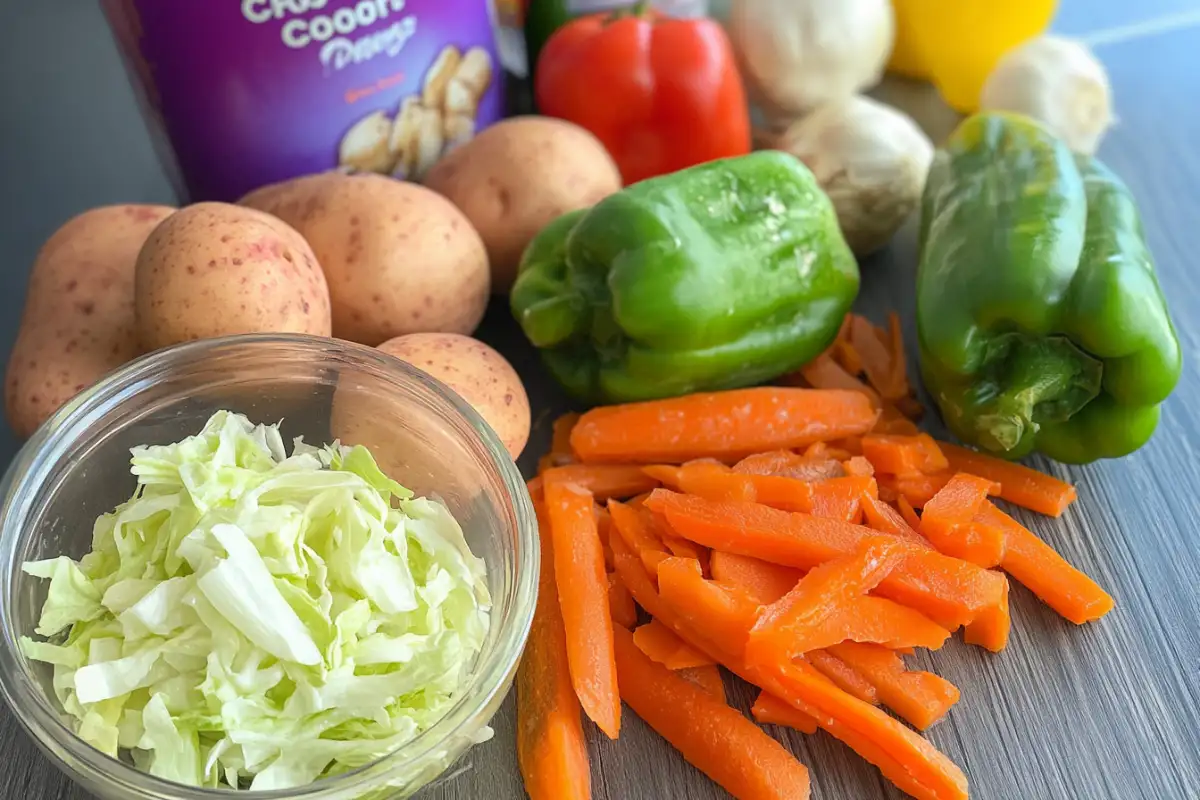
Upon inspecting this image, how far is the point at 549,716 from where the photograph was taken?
0.91 m

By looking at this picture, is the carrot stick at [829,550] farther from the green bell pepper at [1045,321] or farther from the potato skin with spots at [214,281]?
the potato skin with spots at [214,281]

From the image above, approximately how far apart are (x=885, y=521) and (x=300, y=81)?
0.84 metres

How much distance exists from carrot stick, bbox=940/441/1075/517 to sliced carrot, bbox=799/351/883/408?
121mm

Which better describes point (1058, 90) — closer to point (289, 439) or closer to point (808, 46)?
point (808, 46)

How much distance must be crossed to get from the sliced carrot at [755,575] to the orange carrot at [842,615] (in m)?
0.04

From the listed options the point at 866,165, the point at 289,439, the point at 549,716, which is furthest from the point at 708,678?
the point at 866,165

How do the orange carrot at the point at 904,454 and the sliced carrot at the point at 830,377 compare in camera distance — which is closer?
the orange carrot at the point at 904,454

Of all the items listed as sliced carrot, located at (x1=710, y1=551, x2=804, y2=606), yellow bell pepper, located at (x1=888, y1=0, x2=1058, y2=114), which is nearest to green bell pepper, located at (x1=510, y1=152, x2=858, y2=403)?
sliced carrot, located at (x1=710, y1=551, x2=804, y2=606)

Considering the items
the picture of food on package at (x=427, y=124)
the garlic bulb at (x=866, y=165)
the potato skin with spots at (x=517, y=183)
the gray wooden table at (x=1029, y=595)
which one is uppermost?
the picture of food on package at (x=427, y=124)

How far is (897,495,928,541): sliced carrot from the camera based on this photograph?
3.43 feet

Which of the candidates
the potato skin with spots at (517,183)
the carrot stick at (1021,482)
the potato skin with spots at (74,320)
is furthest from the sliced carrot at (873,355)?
the potato skin with spots at (74,320)

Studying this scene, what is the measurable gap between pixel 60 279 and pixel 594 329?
588 millimetres

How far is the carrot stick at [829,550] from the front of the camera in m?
0.95

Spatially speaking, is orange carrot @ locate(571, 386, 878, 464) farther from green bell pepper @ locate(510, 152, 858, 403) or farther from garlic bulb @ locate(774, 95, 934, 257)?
garlic bulb @ locate(774, 95, 934, 257)
